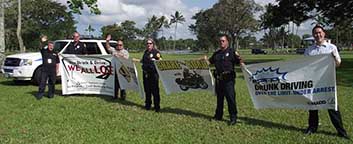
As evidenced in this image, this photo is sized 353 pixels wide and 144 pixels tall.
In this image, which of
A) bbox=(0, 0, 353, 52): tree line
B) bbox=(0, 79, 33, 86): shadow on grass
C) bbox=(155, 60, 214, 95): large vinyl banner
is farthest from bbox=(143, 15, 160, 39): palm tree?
bbox=(155, 60, 214, 95): large vinyl banner

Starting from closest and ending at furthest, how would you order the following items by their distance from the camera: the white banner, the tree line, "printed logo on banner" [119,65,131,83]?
the white banner, "printed logo on banner" [119,65,131,83], the tree line

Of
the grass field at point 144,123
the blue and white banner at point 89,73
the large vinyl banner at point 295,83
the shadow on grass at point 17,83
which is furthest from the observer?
the shadow on grass at point 17,83

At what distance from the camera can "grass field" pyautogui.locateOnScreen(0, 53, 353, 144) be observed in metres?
6.77

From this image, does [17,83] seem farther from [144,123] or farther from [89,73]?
[144,123]

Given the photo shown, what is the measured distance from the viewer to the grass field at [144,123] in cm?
677

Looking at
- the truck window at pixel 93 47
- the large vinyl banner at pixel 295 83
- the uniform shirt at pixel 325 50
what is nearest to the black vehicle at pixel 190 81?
the large vinyl banner at pixel 295 83

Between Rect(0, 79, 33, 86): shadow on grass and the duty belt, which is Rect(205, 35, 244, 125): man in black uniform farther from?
Rect(0, 79, 33, 86): shadow on grass

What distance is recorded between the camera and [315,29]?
657 cm

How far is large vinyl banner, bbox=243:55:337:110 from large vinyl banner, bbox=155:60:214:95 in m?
1.21

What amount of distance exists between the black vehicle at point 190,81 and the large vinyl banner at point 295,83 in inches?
52.8

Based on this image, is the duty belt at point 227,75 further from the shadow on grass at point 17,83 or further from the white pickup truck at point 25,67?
the shadow on grass at point 17,83

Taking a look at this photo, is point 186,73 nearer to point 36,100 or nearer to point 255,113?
point 255,113

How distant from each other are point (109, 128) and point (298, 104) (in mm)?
3514

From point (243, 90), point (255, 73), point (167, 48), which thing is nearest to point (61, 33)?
point (167, 48)
